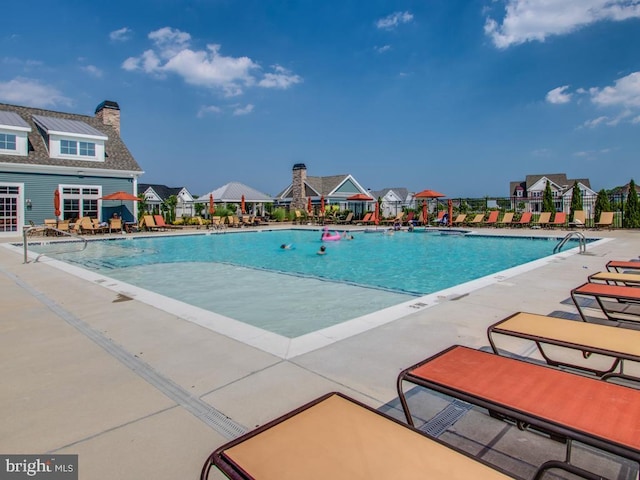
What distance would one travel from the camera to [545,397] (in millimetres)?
1818

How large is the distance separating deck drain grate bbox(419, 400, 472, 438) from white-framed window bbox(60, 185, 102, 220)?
22.8 m

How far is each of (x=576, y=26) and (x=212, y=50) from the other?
21.9m

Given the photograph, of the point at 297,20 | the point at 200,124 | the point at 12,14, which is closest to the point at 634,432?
the point at 12,14

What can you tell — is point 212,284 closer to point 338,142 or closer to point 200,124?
point 200,124

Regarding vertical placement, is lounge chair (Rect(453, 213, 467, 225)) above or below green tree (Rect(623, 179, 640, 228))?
below

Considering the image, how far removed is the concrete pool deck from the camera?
7.11ft

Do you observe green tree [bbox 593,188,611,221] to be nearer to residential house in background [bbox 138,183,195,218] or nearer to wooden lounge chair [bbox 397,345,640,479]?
wooden lounge chair [bbox 397,345,640,479]

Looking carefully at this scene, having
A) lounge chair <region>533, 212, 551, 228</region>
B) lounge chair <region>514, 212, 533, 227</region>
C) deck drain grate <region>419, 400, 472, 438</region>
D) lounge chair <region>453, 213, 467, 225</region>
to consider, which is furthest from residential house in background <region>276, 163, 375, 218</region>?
deck drain grate <region>419, 400, 472, 438</region>

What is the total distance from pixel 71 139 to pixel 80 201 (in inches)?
135

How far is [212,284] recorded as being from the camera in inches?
339

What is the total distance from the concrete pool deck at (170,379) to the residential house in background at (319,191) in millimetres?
29384

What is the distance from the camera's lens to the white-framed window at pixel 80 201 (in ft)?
66.7

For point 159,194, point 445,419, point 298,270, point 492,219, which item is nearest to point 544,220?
point 492,219

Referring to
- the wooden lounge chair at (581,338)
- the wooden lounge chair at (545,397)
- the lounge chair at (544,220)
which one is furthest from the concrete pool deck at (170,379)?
the lounge chair at (544,220)
